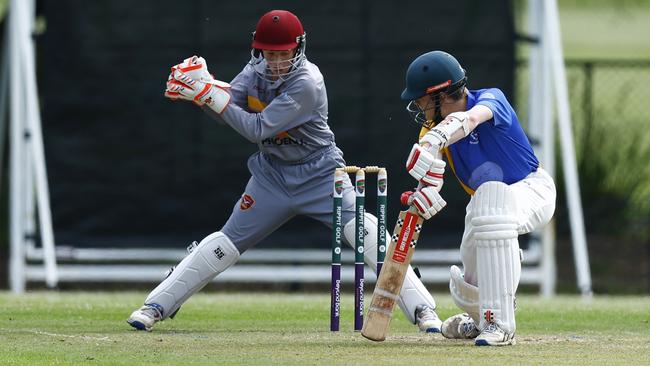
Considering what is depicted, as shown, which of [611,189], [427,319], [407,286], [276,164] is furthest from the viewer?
[611,189]

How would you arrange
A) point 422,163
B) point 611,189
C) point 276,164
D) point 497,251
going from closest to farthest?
1. point 422,163
2. point 497,251
3. point 276,164
4. point 611,189

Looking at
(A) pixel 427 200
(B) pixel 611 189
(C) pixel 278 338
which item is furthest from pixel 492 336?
(B) pixel 611 189

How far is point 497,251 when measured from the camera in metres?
6.71

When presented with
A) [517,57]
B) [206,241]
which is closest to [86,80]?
[517,57]

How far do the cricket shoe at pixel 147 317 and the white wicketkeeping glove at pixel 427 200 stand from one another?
70.8 inches

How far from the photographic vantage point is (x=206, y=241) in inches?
312

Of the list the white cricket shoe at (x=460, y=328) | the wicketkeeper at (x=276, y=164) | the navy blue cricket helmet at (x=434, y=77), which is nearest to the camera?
the navy blue cricket helmet at (x=434, y=77)

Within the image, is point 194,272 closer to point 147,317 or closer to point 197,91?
point 147,317

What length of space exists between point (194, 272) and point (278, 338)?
745 mm

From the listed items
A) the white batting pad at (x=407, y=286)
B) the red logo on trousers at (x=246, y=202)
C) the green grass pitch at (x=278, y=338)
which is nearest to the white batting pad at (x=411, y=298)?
the white batting pad at (x=407, y=286)

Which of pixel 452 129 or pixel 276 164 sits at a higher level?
pixel 452 129

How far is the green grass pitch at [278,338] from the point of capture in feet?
20.9

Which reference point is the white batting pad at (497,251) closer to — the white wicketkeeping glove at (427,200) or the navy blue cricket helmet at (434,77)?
the white wicketkeeping glove at (427,200)

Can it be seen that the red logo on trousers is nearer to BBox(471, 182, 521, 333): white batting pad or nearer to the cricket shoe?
the cricket shoe
